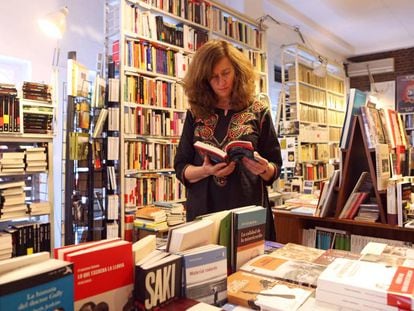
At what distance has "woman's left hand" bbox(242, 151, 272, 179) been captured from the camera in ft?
4.48

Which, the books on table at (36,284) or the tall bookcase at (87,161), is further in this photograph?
the tall bookcase at (87,161)

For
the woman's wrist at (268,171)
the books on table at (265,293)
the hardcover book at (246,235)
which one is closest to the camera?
the books on table at (265,293)

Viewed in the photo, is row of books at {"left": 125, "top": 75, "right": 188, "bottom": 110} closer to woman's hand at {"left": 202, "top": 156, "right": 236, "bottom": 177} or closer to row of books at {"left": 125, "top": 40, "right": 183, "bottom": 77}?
row of books at {"left": 125, "top": 40, "right": 183, "bottom": 77}

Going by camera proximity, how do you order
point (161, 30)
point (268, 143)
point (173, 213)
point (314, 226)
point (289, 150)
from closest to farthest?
point (268, 143) < point (314, 226) < point (173, 213) < point (161, 30) < point (289, 150)

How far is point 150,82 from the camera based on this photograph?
11.0ft

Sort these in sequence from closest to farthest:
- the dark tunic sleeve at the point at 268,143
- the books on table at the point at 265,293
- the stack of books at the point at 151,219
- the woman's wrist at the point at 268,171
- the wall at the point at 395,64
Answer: the books on table at the point at 265,293
the woman's wrist at the point at 268,171
the dark tunic sleeve at the point at 268,143
the stack of books at the point at 151,219
the wall at the point at 395,64

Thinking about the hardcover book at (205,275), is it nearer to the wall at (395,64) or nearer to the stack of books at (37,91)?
the stack of books at (37,91)

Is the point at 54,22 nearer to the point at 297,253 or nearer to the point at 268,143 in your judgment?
the point at 268,143

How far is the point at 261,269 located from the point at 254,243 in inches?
4.4

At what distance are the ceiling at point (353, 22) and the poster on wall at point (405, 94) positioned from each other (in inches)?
29.2

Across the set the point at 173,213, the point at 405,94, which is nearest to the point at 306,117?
the point at 405,94

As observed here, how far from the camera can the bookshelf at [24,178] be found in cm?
268

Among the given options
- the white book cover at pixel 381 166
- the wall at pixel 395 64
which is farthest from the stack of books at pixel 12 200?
the wall at pixel 395 64

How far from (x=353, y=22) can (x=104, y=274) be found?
6.64 metres
